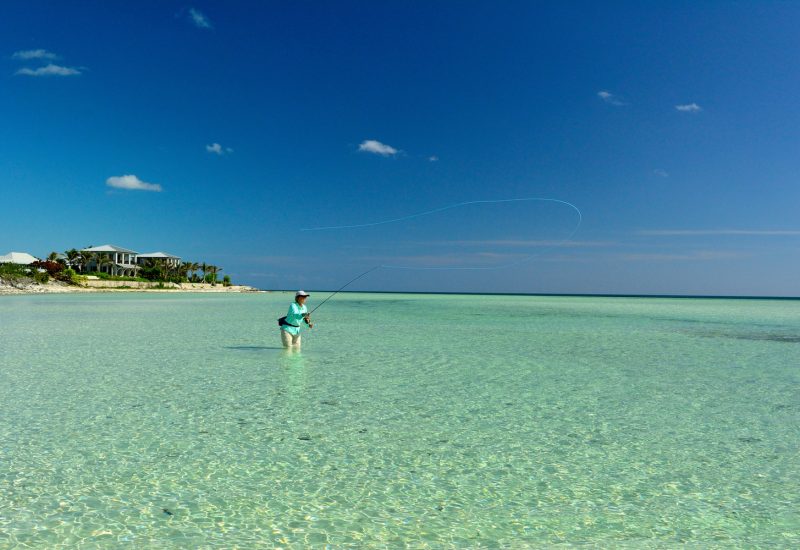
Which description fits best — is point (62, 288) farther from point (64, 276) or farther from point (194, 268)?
point (194, 268)

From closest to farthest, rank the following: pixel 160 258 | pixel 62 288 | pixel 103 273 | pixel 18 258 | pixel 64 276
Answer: pixel 62 288
pixel 64 276
pixel 18 258
pixel 103 273
pixel 160 258

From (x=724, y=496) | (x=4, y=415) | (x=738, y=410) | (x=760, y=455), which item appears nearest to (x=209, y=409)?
(x=4, y=415)

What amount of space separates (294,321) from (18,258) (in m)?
94.7

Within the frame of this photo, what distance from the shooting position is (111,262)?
107 m

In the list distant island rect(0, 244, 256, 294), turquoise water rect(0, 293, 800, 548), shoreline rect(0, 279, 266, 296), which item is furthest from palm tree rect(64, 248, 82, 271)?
turquoise water rect(0, 293, 800, 548)

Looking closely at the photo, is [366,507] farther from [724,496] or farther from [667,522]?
[724,496]

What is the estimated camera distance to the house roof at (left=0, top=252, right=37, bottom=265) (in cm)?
8869

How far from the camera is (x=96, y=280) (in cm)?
9094

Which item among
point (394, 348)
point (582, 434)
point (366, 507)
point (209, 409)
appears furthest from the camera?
point (394, 348)

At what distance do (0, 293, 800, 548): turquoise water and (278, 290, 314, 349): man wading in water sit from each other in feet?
5.87

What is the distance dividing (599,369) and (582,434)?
6.94 metres

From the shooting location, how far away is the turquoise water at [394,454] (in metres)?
4.98

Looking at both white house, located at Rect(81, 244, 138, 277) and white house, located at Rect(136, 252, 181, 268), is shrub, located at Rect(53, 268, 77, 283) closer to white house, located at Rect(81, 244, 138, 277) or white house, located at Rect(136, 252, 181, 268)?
white house, located at Rect(81, 244, 138, 277)

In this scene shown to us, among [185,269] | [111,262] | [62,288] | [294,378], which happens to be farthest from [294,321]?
[185,269]
